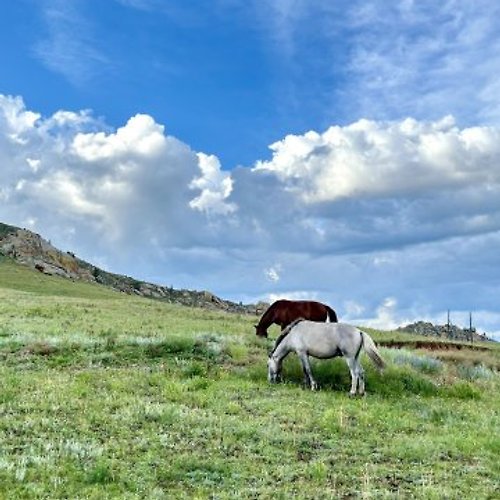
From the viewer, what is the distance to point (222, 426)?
14.7 m

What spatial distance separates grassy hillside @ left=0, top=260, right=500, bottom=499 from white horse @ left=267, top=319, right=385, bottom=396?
0.69m

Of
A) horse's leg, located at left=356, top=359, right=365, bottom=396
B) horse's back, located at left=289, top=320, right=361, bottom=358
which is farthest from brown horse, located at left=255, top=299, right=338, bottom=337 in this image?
horse's leg, located at left=356, top=359, right=365, bottom=396

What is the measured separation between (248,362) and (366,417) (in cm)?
803

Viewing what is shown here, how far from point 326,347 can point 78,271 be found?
112 meters

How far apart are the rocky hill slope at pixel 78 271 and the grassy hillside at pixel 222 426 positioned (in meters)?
87.3

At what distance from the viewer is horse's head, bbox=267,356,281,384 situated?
20938 millimetres

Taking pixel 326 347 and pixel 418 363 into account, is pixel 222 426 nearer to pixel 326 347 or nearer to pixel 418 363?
pixel 326 347

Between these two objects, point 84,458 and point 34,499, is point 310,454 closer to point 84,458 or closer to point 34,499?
point 84,458

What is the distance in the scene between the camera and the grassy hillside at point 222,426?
37.4ft

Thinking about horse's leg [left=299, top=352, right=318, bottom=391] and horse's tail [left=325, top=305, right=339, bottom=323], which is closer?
horse's leg [left=299, top=352, right=318, bottom=391]

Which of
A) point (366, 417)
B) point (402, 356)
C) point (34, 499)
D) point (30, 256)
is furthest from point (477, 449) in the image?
point (30, 256)

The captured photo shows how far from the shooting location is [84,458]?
1221 centimetres

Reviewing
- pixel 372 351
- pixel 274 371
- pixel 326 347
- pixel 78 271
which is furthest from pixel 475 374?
pixel 78 271

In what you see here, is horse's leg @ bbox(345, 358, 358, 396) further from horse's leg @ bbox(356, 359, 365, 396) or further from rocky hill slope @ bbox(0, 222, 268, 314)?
rocky hill slope @ bbox(0, 222, 268, 314)
